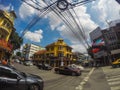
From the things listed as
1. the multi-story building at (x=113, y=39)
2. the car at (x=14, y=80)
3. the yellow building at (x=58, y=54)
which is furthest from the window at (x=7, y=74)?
the yellow building at (x=58, y=54)

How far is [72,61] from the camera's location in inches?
3113

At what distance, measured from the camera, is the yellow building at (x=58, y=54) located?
71.0m

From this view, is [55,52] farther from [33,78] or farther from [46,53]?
[33,78]

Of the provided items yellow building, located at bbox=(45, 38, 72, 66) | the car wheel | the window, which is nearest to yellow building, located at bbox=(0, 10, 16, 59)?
the car wheel

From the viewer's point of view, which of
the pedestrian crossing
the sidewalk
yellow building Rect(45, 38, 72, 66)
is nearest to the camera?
the pedestrian crossing

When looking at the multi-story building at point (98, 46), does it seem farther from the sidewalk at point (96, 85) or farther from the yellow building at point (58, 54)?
the sidewalk at point (96, 85)

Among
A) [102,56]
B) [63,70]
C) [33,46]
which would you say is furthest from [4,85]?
[33,46]

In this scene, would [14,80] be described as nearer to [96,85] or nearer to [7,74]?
[7,74]

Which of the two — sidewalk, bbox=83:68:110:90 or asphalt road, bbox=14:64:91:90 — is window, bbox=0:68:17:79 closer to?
asphalt road, bbox=14:64:91:90

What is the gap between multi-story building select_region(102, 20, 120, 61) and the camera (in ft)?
180

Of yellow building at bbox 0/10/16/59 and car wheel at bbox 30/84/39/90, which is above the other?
yellow building at bbox 0/10/16/59

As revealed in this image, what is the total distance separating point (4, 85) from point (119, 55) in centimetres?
5109

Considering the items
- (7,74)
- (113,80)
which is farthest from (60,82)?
(7,74)

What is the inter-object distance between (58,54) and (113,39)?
943 inches
